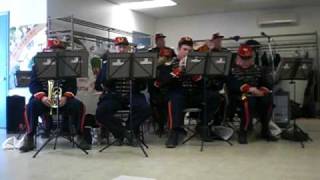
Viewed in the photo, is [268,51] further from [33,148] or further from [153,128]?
[33,148]

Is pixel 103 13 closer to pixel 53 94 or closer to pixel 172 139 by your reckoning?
pixel 53 94

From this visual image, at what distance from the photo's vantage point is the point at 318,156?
428 cm

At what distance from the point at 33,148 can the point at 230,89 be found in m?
2.66

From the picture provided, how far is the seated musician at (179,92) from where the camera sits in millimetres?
5113

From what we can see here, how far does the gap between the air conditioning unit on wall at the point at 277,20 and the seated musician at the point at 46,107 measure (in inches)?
266

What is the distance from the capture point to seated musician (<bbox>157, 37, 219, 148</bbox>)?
5113 millimetres

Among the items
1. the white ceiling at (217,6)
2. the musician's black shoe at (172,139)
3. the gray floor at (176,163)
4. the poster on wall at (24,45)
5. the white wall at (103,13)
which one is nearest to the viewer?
the gray floor at (176,163)

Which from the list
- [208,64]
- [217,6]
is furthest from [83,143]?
[217,6]

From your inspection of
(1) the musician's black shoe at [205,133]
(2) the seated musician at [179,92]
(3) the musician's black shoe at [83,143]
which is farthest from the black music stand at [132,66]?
(1) the musician's black shoe at [205,133]

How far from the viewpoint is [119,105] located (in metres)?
5.10

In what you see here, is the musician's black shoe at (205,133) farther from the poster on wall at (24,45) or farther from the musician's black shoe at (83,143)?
the poster on wall at (24,45)

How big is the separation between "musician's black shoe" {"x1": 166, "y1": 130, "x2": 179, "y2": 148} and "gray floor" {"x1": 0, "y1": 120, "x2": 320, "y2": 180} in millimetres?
109

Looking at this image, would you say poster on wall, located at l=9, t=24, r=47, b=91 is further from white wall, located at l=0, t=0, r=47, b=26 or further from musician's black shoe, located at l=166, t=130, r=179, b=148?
musician's black shoe, located at l=166, t=130, r=179, b=148

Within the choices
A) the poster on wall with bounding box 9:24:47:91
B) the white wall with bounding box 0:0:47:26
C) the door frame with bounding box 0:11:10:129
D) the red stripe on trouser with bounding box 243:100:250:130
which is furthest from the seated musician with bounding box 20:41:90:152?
the door frame with bounding box 0:11:10:129
